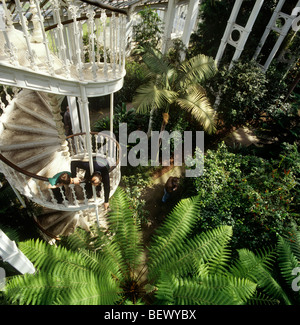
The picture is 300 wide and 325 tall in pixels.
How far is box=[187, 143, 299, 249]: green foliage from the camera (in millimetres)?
4820

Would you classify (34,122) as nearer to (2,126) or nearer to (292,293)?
(2,126)

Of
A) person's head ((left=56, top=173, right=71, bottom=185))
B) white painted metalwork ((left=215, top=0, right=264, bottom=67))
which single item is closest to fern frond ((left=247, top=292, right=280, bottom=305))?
person's head ((left=56, top=173, right=71, bottom=185))

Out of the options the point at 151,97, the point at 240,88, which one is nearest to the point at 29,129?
the point at 151,97

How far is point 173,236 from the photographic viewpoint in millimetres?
4457

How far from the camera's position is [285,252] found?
4.16m

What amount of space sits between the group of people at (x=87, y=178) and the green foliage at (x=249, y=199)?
235 centimetres

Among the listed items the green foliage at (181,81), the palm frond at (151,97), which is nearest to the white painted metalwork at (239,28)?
the green foliage at (181,81)

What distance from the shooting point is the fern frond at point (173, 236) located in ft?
14.1

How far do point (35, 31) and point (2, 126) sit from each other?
278 centimetres

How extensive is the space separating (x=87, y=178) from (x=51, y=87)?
181 centimetres

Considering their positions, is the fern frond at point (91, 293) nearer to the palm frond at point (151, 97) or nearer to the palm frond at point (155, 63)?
the palm frond at point (151, 97)

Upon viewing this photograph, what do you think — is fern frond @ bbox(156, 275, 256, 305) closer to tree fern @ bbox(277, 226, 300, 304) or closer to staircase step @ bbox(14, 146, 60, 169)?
tree fern @ bbox(277, 226, 300, 304)
